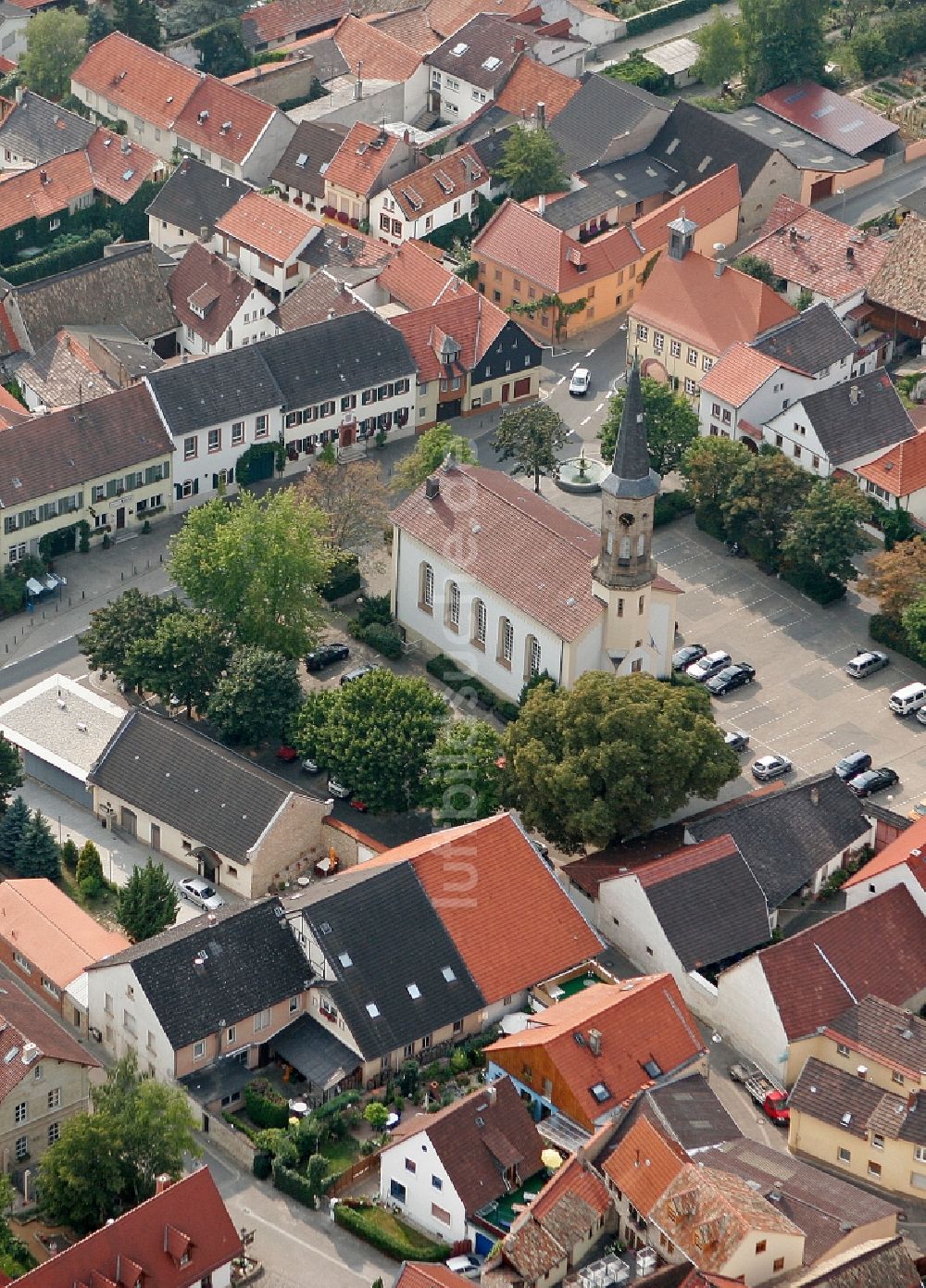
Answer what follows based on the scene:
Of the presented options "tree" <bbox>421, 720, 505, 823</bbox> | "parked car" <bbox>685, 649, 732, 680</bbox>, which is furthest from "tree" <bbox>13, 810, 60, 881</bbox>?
"parked car" <bbox>685, 649, 732, 680</bbox>

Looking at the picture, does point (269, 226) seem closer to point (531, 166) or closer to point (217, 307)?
point (217, 307)

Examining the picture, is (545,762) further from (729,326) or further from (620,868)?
(729,326)

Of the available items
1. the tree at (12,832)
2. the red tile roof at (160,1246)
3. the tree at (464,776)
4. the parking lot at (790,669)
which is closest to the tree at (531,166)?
the parking lot at (790,669)

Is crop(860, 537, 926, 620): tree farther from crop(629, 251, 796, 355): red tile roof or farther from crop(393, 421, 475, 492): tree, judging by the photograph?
crop(393, 421, 475, 492): tree

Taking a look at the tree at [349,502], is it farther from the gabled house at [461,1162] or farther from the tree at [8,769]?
the gabled house at [461,1162]

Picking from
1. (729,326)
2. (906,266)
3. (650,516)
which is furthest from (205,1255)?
(906,266)
